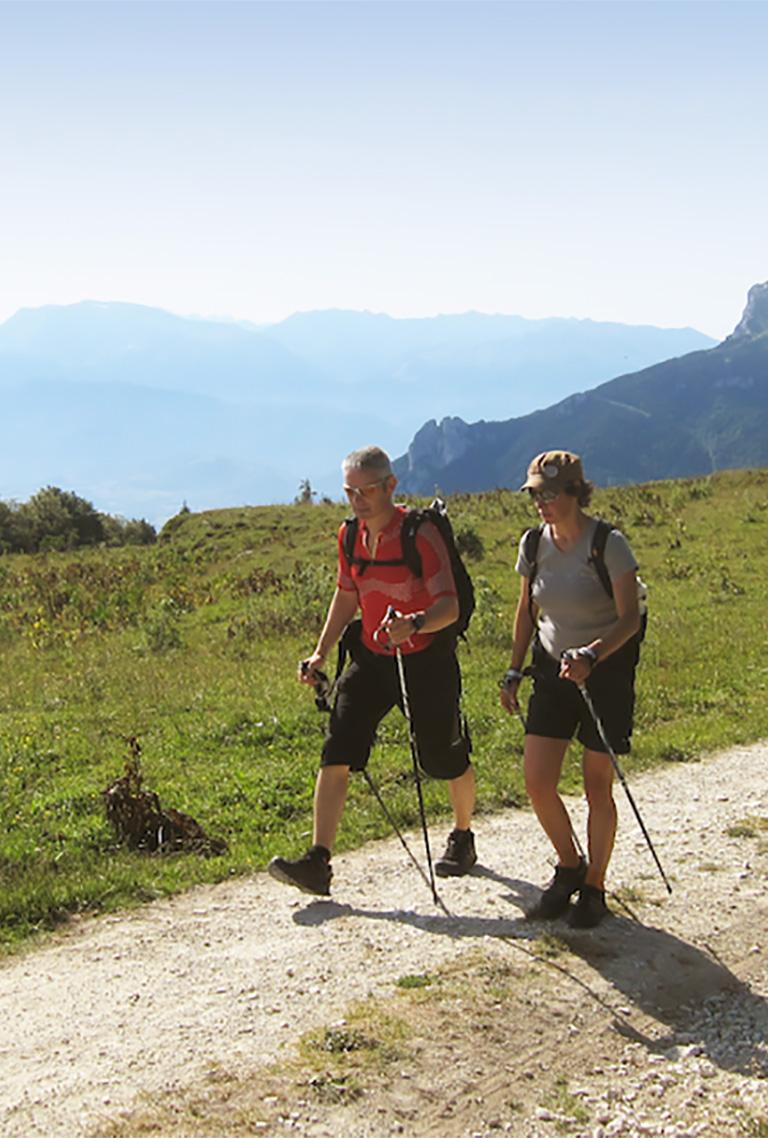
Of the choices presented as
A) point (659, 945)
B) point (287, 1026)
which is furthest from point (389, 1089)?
point (659, 945)

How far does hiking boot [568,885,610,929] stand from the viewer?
6629 mm

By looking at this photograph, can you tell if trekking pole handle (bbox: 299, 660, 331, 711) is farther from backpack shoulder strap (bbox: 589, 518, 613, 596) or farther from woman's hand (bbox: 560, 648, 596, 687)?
backpack shoulder strap (bbox: 589, 518, 613, 596)

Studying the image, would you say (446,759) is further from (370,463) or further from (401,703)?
(370,463)

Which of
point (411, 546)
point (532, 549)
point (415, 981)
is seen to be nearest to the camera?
point (415, 981)

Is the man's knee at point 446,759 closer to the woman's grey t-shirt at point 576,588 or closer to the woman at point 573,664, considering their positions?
the woman at point 573,664

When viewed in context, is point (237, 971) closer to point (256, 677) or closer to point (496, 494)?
point (256, 677)

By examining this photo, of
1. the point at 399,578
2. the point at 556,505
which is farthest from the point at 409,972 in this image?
the point at 556,505

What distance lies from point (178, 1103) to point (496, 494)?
98.3ft

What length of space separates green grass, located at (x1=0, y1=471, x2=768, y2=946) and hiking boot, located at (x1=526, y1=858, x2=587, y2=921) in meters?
2.31

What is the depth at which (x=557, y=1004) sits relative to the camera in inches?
224

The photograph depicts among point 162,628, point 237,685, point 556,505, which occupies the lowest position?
point 237,685

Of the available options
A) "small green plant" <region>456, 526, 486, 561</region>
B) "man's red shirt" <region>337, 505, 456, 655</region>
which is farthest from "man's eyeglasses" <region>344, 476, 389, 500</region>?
"small green plant" <region>456, 526, 486, 561</region>

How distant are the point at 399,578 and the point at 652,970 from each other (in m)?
2.75

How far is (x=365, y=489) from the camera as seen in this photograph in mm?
6840
